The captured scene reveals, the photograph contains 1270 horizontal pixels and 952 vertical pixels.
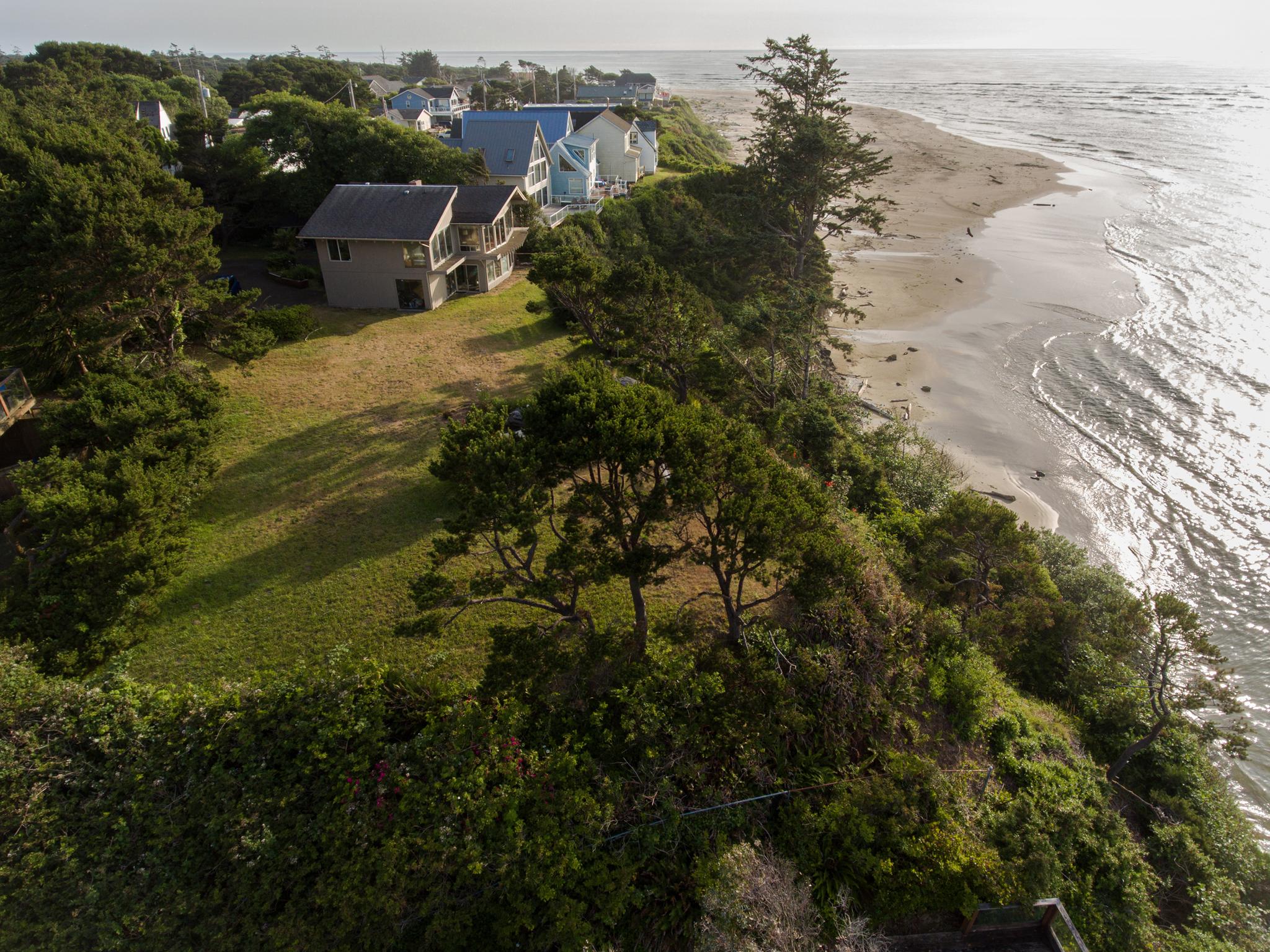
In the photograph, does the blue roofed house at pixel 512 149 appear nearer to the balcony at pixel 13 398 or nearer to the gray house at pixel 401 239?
the gray house at pixel 401 239

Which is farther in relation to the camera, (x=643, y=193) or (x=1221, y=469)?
(x=643, y=193)

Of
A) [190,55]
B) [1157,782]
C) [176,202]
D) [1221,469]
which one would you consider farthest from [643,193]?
[190,55]

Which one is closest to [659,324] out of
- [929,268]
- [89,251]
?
[89,251]

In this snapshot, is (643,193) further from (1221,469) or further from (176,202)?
(1221,469)

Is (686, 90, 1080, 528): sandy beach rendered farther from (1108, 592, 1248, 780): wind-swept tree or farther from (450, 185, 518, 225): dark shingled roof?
(450, 185, 518, 225): dark shingled roof

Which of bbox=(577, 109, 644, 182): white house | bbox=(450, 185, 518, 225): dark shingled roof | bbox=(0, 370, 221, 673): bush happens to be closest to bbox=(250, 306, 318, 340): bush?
bbox=(450, 185, 518, 225): dark shingled roof

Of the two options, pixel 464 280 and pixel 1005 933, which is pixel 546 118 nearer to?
pixel 464 280
